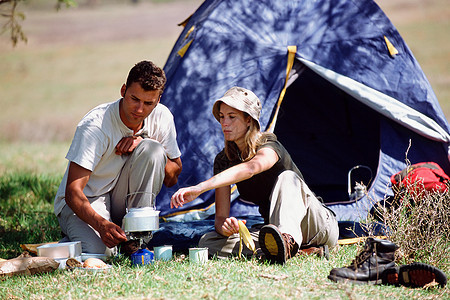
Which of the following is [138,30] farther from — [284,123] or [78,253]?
[78,253]

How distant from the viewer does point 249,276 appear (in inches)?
111

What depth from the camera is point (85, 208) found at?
3.21 m

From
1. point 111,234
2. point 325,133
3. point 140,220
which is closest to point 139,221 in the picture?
point 140,220

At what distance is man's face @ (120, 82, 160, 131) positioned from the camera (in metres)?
3.30

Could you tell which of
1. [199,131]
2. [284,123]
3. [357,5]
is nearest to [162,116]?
[199,131]

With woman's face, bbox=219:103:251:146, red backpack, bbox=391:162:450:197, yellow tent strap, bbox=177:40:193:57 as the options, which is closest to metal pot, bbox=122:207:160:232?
woman's face, bbox=219:103:251:146

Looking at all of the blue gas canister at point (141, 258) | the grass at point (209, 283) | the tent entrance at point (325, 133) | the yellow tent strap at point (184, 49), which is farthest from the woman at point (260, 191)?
the tent entrance at point (325, 133)

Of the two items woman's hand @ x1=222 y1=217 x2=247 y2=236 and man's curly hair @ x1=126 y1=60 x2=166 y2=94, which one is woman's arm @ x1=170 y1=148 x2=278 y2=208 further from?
man's curly hair @ x1=126 y1=60 x2=166 y2=94

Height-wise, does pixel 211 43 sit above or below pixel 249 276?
above

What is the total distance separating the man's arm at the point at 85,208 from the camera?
312cm

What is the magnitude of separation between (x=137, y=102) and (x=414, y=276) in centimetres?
178

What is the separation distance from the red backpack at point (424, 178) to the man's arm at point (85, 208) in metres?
1.81

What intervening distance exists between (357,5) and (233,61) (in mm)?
1139

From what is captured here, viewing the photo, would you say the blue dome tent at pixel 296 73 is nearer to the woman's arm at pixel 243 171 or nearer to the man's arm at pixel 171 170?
the man's arm at pixel 171 170
